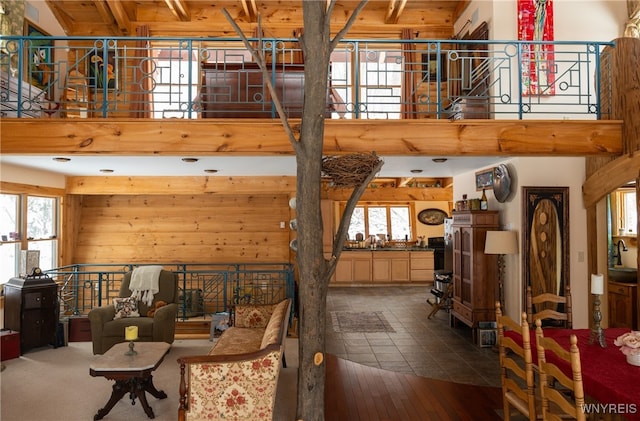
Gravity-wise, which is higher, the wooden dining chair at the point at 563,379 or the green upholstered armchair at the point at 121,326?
the wooden dining chair at the point at 563,379

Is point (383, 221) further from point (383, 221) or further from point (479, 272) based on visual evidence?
point (479, 272)

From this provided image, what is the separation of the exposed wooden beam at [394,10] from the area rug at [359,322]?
515cm

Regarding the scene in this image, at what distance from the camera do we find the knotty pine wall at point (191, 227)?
777 centimetres

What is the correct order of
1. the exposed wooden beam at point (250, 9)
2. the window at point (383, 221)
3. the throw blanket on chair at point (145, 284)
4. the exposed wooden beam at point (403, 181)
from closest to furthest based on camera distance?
the throw blanket on chair at point (145, 284) → the exposed wooden beam at point (250, 9) → the exposed wooden beam at point (403, 181) → the window at point (383, 221)

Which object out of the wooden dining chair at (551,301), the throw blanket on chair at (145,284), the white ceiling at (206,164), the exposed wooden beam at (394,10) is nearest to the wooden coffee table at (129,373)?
the throw blanket on chair at (145,284)

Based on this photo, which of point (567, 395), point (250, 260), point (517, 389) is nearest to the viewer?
point (517, 389)

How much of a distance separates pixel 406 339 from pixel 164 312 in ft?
10.3

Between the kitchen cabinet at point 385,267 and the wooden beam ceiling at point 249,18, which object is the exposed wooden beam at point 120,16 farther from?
the kitchen cabinet at point 385,267

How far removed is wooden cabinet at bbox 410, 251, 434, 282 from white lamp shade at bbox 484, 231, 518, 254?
201 inches

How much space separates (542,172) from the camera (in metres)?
5.11

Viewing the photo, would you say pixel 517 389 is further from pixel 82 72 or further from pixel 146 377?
pixel 82 72

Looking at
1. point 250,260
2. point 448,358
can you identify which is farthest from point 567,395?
point 250,260

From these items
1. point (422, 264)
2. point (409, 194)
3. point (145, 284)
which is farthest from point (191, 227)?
point (422, 264)

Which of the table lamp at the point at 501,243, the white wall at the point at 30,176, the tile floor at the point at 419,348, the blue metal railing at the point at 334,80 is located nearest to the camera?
the blue metal railing at the point at 334,80
